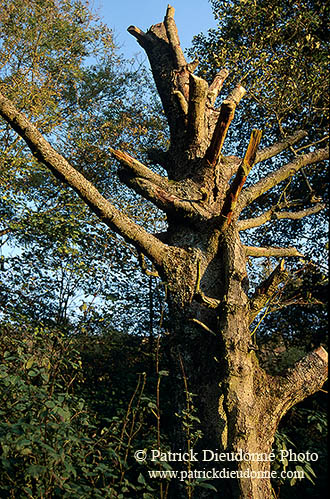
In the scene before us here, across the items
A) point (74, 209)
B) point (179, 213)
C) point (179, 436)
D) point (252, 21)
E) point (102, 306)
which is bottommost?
point (179, 436)

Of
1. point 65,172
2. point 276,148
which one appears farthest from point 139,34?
point 65,172

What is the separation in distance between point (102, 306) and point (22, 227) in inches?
108

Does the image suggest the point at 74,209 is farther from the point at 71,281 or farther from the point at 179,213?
the point at 179,213

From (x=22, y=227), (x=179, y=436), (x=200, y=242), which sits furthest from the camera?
(x=22, y=227)

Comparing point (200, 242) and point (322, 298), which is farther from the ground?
point (322, 298)

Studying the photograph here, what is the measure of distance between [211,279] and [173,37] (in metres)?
5.42

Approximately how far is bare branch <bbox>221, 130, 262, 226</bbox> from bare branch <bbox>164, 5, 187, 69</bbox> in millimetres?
3850

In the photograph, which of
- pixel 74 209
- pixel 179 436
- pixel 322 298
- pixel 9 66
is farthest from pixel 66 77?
pixel 179 436

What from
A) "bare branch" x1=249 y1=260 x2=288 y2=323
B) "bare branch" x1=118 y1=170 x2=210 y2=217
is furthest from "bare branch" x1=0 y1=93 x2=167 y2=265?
"bare branch" x1=249 y1=260 x2=288 y2=323

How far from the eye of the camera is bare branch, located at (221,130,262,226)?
427 centimetres

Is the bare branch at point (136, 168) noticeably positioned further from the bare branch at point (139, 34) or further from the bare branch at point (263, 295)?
the bare branch at point (139, 34)

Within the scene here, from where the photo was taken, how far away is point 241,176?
4.37m

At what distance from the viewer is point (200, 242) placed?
16.5 feet

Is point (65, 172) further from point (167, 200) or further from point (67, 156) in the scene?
point (67, 156)
